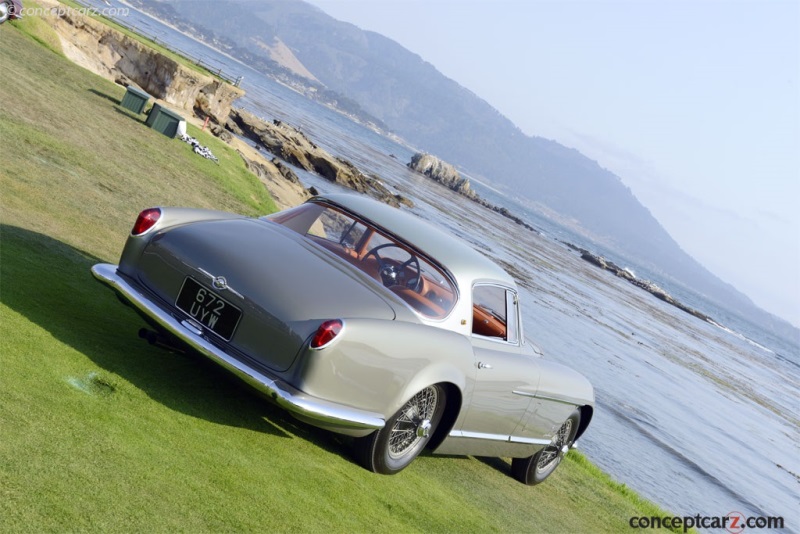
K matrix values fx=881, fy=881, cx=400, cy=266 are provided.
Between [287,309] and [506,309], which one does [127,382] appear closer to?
[287,309]

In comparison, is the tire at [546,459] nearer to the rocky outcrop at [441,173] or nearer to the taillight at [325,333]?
the taillight at [325,333]

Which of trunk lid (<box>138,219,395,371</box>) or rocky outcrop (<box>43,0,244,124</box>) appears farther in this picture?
rocky outcrop (<box>43,0,244,124</box>)

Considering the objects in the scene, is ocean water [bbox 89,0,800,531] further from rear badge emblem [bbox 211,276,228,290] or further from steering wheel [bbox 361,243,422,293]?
rear badge emblem [bbox 211,276,228,290]

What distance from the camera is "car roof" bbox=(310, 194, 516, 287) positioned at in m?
7.65

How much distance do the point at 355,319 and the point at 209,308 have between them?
1077 mm

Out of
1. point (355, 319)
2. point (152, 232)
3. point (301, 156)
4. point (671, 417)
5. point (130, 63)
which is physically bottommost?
point (671, 417)

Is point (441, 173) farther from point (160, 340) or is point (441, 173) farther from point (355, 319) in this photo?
point (355, 319)

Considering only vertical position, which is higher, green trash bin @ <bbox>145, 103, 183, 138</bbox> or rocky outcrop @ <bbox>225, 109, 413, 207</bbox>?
green trash bin @ <bbox>145, 103, 183, 138</bbox>

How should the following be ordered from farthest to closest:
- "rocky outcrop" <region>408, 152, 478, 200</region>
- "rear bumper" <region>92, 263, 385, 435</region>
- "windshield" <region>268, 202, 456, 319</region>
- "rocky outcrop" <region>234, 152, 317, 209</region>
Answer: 1. "rocky outcrop" <region>408, 152, 478, 200</region>
2. "rocky outcrop" <region>234, 152, 317, 209</region>
3. "windshield" <region>268, 202, 456, 319</region>
4. "rear bumper" <region>92, 263, 385, 435</region>

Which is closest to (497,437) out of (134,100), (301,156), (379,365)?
(379,365)

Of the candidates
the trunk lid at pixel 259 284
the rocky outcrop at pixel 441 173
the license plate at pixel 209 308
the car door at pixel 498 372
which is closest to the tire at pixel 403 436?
the car door at pixel 498 372


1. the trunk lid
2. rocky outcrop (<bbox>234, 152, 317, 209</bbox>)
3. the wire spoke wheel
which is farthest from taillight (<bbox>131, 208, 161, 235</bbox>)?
rocky outcrop (<bbox>234, 152, 317, 209</bbox>)

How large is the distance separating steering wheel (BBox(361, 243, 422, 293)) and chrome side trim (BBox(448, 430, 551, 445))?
1.25 m

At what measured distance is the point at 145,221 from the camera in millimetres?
7016
